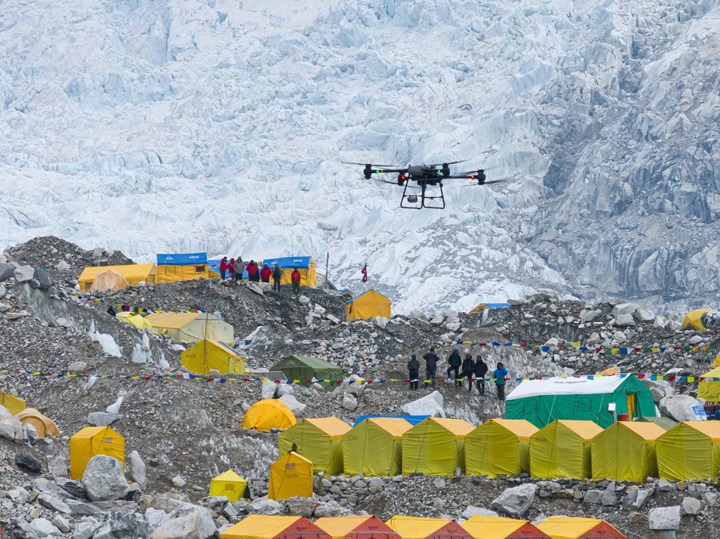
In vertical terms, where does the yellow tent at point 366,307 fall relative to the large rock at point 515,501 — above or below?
above

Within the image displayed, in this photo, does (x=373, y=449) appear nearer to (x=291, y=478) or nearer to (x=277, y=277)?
(x=291, y=478)

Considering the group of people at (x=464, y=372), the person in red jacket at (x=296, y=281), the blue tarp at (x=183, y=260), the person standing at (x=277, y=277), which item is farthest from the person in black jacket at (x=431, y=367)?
the blue tarp at (x=183, y=260)

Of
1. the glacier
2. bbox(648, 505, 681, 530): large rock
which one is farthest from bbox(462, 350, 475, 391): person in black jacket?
the glacier

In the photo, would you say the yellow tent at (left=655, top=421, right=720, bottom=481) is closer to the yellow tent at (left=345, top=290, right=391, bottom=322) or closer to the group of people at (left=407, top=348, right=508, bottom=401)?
the group of people at (left=407, top=348, right=508, bottom=401)

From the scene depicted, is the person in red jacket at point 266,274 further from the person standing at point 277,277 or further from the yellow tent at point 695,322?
the yellow tent at point 695,322

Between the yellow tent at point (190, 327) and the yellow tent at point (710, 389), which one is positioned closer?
the yellow tent at point (710, 389)
